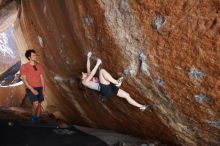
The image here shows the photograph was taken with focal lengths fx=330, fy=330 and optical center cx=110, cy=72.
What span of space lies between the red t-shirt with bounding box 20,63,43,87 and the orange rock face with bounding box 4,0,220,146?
85cm

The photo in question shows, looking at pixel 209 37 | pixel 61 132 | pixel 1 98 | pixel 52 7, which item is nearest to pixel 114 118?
pixel 61 132

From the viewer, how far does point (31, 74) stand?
8594 millimetres

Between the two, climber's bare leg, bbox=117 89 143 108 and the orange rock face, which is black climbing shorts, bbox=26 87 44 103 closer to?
the orange rock face

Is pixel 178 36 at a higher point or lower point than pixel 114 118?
higher

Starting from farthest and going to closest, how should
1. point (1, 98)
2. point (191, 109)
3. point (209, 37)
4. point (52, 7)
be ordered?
point (1, 98)
point (52, 7)
point (191, 109)
point (209, 37)

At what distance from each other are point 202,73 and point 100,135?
3.70 m

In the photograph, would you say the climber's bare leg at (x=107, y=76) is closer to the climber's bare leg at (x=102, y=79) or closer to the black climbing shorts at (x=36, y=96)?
the climber's bare leg at (x=102, y=79)

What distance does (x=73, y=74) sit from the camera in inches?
356

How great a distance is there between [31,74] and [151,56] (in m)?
3.66

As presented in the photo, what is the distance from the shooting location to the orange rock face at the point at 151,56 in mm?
5559

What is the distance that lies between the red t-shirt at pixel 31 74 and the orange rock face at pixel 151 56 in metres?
0.85

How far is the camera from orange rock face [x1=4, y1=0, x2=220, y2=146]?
5559 mm

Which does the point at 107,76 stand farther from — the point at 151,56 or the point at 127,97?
the point at 151,56

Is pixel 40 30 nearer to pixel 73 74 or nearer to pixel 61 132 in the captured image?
pixel 73 74
